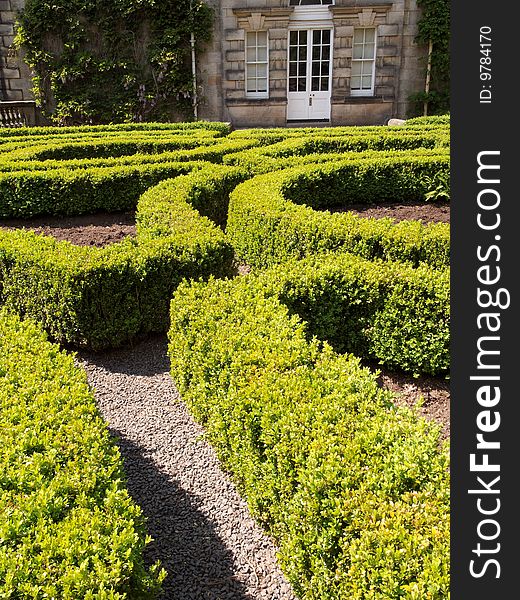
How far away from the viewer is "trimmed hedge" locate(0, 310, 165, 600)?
211cm

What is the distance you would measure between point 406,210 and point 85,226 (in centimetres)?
561

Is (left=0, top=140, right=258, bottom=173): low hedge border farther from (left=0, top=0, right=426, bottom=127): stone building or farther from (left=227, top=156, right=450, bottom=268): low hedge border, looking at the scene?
(left=0, top=0, right=426, bottom=127): stone building

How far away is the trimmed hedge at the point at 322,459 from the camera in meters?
2.19

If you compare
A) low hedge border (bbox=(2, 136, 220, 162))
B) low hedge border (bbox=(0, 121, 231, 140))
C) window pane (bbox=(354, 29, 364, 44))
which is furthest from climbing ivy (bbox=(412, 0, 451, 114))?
low hedge border (bbox=(2, 136, 220, 162))

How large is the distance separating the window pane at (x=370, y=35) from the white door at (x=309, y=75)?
1235mm

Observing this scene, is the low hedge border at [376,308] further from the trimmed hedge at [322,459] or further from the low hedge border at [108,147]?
the low hedge border at [108,147]

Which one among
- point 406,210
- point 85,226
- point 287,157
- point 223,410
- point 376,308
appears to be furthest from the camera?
point 287,157

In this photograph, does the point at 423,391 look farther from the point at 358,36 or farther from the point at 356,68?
the point at 358,36

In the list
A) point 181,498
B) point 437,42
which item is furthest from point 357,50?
point 181,498

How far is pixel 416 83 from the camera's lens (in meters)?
18.9

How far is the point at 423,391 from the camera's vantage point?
4938 mm

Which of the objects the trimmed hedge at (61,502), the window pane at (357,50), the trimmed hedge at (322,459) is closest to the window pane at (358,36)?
the window pane at (357,50)

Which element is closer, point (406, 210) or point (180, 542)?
point (180, 542)

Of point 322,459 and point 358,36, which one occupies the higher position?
point 358,36
